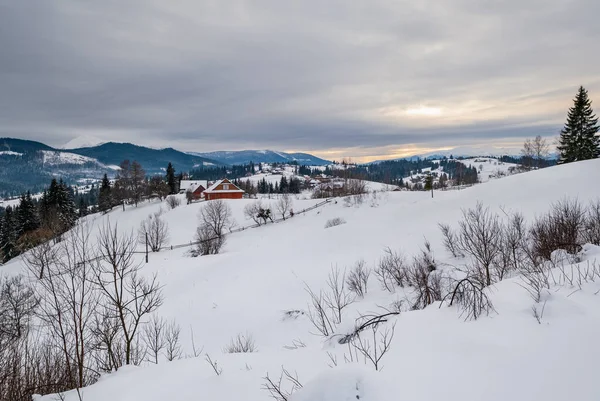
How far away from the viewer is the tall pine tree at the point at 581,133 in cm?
3838

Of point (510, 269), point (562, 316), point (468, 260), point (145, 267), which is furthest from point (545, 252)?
point (145, 267)

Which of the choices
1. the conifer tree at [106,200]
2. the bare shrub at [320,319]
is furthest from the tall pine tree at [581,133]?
the conifer tree at [106,200]

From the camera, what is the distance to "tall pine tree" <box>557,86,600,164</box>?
126 feet

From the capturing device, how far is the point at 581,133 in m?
39.2

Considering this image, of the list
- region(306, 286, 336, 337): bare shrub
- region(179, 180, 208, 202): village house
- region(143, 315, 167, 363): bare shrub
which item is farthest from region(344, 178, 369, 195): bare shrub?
region(143, 315, 167, 363): bare shrub

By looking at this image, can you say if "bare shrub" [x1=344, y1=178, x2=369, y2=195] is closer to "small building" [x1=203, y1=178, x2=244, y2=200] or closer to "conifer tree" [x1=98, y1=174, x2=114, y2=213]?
"small building" [x1=203, y1=178, x2=244, y2=200]

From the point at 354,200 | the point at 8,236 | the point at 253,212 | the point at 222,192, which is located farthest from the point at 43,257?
the point at 222,192

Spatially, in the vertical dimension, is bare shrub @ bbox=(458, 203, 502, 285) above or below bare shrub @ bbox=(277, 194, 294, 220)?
above

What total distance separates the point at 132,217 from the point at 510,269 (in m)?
61.3

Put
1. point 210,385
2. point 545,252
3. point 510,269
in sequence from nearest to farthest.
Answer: point 210,385, point 545,252, point 510,269

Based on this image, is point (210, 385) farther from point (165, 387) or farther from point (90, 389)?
point (90, 389)

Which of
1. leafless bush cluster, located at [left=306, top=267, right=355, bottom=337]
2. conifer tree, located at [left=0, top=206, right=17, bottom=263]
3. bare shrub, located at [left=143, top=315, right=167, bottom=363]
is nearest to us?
leafless bush cluster, located at [left=306, top=267, right=355, bottom=337]

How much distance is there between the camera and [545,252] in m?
11.5

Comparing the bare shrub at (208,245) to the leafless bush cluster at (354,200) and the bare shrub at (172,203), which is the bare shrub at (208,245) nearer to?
the bare shrub at (172,203)
